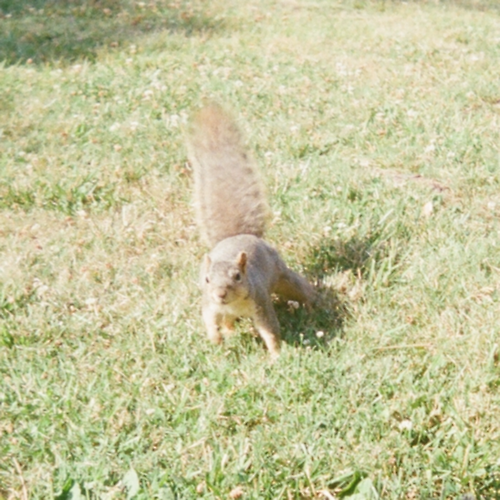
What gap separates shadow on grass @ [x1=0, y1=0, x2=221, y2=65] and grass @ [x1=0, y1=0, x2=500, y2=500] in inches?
7.5

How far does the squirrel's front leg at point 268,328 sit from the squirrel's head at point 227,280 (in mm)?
98

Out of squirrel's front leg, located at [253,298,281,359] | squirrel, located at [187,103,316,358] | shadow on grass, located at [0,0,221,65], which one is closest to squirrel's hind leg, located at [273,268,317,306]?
squirrel, located at [187,103,316,358]

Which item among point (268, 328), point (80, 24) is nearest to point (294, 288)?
point (268, 328)

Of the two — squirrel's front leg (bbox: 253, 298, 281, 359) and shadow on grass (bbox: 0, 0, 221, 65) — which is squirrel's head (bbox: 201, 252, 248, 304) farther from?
shadow on grass (bbox: 0, 0, 221, 65)

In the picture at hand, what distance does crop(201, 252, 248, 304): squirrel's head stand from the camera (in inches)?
103

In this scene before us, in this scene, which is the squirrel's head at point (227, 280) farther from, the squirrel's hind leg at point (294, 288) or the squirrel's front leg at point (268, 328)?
the squirrel's hind leg at point (294, 288)

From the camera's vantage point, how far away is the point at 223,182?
3.15m

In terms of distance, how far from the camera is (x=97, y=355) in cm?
273

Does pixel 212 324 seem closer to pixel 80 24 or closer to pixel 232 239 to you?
pixel 232 239

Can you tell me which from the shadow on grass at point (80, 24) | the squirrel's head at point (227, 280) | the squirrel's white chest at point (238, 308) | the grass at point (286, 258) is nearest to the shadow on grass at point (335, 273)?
the grass at point (286, 258)

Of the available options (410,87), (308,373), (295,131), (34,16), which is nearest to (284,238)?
(308,373)

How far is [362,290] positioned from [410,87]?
262 centimetres

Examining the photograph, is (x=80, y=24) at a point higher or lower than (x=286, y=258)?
lower

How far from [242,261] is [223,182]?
57cm
